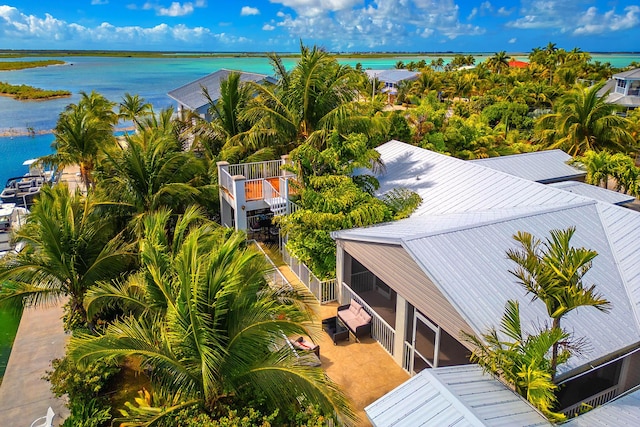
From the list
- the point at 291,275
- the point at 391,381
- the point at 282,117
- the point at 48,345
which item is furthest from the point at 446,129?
the point at 48,345

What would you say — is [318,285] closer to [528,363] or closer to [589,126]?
[528,363]

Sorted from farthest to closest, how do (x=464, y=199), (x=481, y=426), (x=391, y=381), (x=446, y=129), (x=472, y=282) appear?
(x=446, y=129)
(x=464, y=199)
(x=391, y=381)
(x=472, y=282)
(x=481, y=426)

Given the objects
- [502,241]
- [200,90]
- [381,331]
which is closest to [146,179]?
[381,331]

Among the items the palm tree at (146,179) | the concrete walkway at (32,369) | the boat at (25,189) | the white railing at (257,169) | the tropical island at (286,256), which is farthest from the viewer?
the boat at (25,189)

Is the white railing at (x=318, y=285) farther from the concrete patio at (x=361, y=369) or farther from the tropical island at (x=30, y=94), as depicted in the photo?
the tropical island at (x=30, y=94)

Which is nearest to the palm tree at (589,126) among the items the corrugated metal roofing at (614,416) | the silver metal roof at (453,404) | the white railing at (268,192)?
the white railing at (268,192)

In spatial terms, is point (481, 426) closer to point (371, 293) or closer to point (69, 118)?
point (371, 293)
